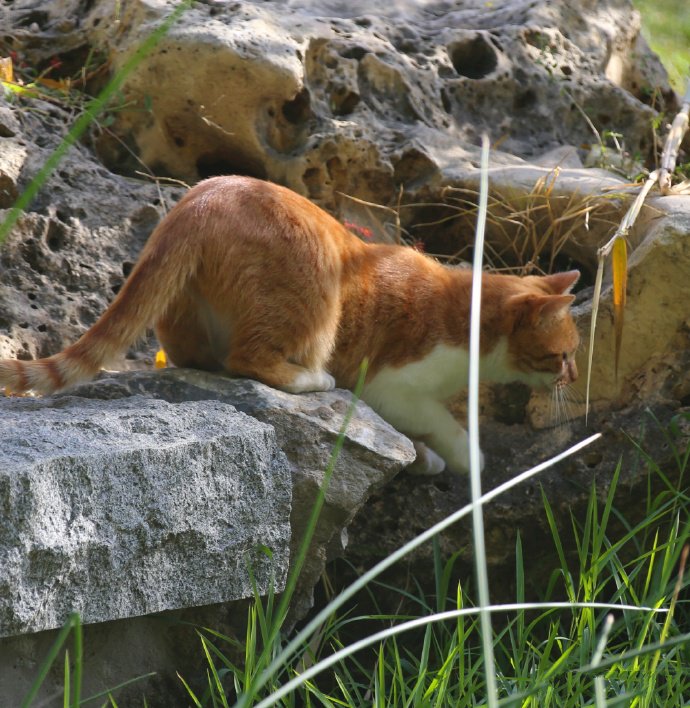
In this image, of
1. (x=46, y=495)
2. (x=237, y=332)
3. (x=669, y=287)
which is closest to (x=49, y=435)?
(x=46, y=495)

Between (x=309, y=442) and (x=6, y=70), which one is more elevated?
(x=6, y=70)

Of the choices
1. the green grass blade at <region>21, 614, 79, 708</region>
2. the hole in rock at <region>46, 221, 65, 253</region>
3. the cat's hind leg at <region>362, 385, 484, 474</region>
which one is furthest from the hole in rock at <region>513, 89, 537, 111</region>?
the green grass blade at <region>21, 614, 79, 708</region>

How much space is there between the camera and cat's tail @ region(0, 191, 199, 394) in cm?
280

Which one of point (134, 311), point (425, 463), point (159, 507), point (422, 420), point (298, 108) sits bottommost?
point (425, 463)

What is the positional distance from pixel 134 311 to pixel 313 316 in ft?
1.92

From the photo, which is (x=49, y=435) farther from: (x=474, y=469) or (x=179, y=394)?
(x=474, y=469)

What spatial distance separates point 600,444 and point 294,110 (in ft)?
6.50

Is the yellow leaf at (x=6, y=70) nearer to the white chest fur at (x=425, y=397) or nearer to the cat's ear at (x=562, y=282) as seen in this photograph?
the white chest fur at (x=425, y=397)

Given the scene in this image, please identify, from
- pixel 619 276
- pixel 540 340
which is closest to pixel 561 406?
pixel 540 340

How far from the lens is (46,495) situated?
208 cm

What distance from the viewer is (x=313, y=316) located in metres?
3.10

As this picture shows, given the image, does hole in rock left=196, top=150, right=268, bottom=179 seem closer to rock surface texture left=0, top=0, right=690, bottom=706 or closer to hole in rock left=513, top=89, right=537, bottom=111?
rock surface texture left=0, top=0, right=690, bottom=706

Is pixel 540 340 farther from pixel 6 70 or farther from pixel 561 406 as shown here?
pixel 6 70

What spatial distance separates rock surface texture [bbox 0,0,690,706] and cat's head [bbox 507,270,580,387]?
0.43 feet
